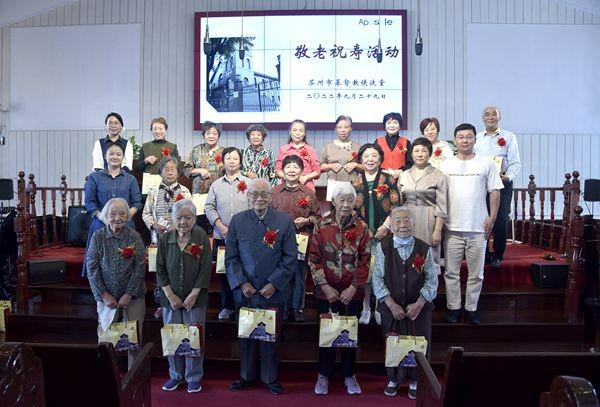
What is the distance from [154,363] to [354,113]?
210 inches

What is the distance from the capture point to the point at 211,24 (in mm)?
→ 8641

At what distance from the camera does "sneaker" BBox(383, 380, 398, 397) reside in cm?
379

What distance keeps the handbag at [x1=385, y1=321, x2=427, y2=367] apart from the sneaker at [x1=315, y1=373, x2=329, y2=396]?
46 cm

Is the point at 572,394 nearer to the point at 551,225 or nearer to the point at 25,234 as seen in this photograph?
the point at 25,234

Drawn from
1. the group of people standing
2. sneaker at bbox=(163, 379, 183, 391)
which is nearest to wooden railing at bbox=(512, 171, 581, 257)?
the group of people standing

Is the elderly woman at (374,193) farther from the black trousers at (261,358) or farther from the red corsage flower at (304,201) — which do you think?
the black trousers at (261,358)

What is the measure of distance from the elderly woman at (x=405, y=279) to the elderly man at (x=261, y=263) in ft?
1.93

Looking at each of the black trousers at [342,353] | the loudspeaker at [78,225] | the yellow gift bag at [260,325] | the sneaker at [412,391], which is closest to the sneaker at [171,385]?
the yellow gift bag at [260,325]

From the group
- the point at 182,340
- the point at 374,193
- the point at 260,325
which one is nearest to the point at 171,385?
the point at 182,340

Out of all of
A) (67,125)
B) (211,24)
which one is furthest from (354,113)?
(67,125)

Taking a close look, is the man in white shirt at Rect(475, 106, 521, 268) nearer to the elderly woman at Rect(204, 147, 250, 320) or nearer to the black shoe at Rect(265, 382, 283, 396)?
the elderly woman at Rect(204, 147, 250, 320)

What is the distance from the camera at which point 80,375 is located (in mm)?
2129

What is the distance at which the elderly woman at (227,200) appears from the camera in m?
4.53

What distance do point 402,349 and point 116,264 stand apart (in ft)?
6.13
